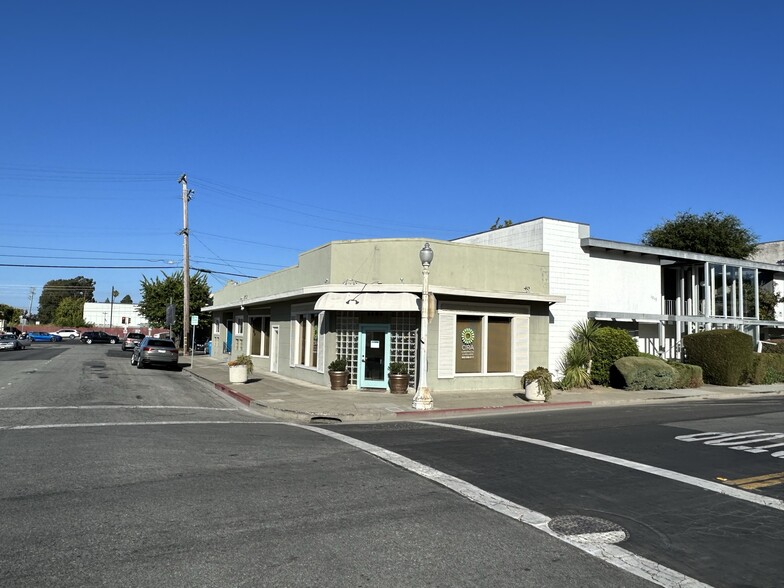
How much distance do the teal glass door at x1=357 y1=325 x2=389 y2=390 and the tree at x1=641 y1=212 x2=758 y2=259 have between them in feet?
96.0

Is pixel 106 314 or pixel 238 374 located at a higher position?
pixel 106 314

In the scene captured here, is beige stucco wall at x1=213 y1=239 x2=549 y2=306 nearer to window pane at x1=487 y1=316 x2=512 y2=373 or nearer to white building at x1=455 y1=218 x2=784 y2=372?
window pane at x1=487 y1=316 x2=512 y2=373

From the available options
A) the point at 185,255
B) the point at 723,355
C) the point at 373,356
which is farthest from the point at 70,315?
the point at 723,355

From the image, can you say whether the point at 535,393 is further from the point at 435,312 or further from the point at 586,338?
the point at 586,338

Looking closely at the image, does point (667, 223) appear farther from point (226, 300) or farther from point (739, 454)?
point (739, 454)

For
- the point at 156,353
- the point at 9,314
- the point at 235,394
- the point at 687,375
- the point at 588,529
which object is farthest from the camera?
the point at 9,314

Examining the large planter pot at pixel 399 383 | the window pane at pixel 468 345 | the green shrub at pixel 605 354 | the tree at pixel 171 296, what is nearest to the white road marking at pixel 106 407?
the large planter pot at pixel 399 383

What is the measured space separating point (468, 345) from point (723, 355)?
463 inches

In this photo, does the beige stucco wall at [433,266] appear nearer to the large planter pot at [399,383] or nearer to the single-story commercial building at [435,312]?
the single-story commercial building at [435,312]

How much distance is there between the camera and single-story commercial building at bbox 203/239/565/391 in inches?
734

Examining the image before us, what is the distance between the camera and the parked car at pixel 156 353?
92.1 ft

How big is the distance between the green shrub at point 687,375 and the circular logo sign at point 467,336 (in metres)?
8.67

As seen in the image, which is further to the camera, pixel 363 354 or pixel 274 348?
pixel 274 348

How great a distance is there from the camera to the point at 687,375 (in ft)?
74.0
